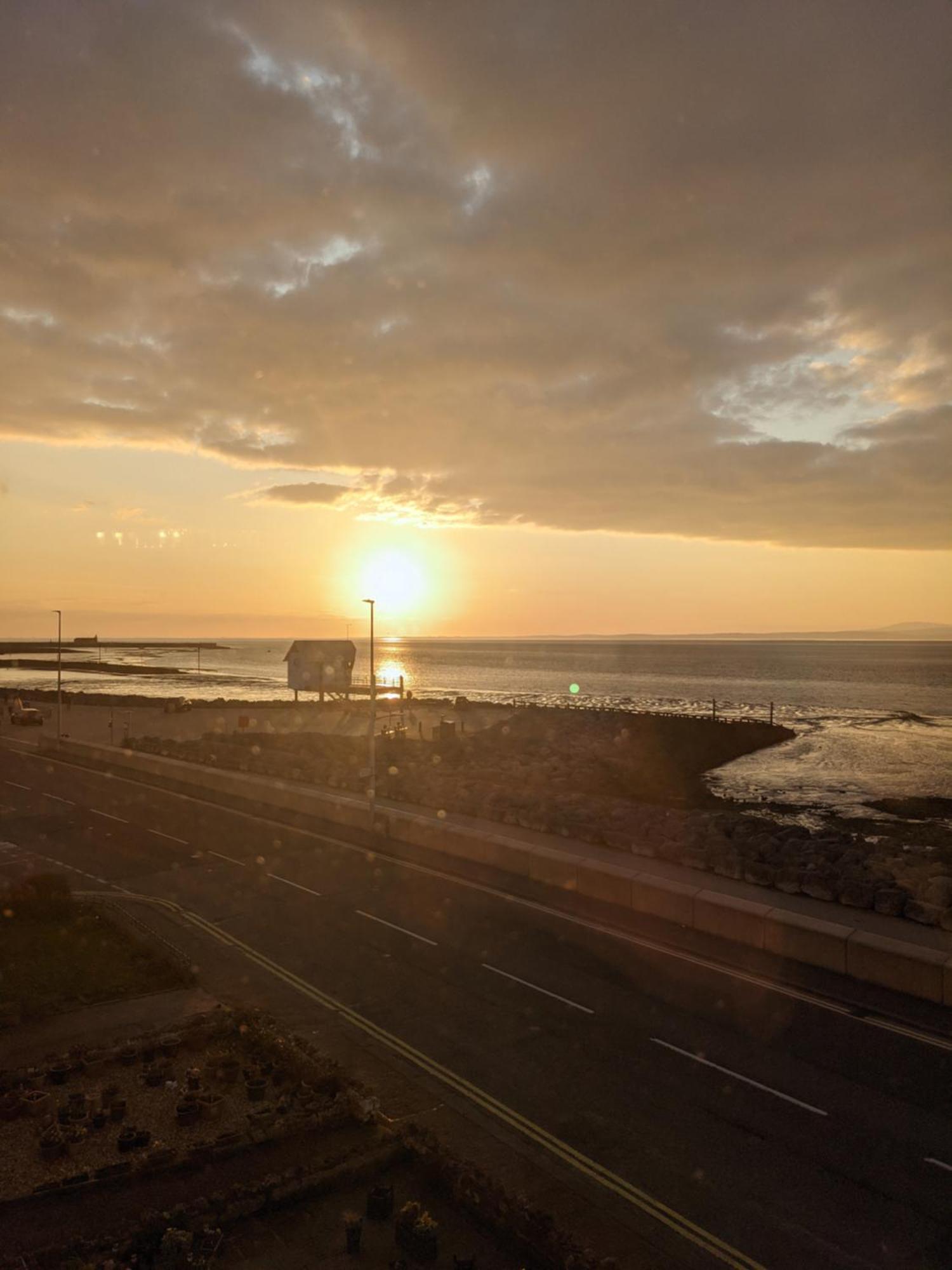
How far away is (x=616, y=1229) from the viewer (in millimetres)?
10273

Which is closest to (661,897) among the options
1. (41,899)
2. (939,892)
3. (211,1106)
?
(939,892)

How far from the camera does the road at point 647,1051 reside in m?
10.7

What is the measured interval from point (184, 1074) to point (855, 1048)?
11.2 metres

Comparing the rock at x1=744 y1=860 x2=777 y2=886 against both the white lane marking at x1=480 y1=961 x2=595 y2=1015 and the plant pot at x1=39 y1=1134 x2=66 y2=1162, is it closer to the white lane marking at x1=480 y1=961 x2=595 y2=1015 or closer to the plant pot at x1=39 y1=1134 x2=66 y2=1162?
the white lane marking at x1=480 y1=961 x2=595 y2=1015

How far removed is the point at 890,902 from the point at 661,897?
18.0 ft

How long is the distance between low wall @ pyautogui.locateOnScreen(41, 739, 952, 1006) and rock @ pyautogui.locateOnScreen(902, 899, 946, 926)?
2.41m

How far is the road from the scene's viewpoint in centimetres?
1073

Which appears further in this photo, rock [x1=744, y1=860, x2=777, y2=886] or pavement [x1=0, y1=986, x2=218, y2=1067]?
rock [x1=744, y1=860, x2=777, y2=886]

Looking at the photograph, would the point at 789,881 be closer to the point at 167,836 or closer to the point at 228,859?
the point at 228,859

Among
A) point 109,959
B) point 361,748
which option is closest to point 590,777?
point 361,748

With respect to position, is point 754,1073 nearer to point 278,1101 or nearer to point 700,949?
point 700,949

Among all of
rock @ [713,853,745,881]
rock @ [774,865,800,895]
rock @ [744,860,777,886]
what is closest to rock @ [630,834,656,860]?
rock @ [713,853,745,881]

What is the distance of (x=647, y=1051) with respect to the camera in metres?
14.8

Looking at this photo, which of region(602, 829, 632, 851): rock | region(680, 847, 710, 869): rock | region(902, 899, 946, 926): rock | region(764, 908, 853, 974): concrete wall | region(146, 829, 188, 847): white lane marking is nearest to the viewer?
region(764, 908, 853, 974): concrete wall
